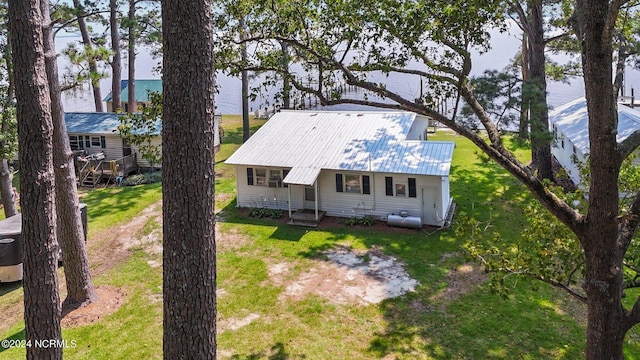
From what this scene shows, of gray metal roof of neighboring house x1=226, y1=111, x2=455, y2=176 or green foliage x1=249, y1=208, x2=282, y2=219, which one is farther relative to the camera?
green foliage x1=249, y1=208, x2=282, y2=219

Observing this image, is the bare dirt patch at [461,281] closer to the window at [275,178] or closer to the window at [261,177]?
the window at [275,178]

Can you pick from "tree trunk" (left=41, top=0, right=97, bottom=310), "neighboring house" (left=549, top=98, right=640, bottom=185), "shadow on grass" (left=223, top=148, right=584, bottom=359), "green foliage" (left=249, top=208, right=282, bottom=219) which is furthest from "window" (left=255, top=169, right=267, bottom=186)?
"neighboring house" (left=549, top=98, right=640, bottom=185)

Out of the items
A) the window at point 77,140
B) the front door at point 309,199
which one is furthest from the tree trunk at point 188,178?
the window at point 77,140

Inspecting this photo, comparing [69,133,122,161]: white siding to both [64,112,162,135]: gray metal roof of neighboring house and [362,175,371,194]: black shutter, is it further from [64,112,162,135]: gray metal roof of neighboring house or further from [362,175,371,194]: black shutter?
[362,175,371,194]: black shutter

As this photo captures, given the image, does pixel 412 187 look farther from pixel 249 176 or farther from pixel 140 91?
pixel 140 91

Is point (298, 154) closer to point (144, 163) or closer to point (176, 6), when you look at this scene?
point (144, 163)

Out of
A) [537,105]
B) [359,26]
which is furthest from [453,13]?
[537,105]
